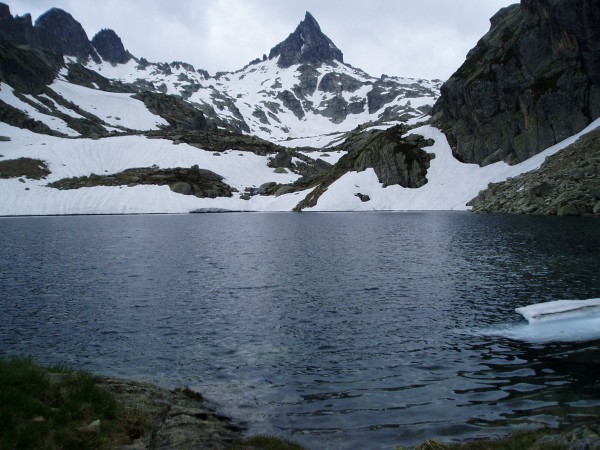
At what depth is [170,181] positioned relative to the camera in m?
134

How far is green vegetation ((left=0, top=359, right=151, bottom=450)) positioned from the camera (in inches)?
368

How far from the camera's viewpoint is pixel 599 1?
9231 centimetres

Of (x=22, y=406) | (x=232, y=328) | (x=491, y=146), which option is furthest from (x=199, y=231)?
(x=491, y=146)

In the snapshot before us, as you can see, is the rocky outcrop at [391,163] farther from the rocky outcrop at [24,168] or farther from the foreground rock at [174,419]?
the foreground rock at [174,419]

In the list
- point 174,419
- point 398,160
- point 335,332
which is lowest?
point 174,419

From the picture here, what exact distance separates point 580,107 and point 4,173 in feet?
483

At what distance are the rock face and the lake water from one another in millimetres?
63941

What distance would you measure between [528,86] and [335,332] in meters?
105

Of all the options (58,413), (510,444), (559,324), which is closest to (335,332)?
(559,324)

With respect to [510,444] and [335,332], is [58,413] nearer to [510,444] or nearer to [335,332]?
[510,444]

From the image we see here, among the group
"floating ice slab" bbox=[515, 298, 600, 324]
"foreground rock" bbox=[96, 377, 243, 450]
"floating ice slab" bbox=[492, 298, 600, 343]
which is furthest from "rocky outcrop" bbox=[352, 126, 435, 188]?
"foreground rock" bbox=[96, 377, 243, 450]

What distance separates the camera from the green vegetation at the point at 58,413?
9.34 m

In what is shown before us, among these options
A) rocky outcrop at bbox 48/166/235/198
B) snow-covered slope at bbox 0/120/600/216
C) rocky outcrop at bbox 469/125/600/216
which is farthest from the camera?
rocky outcrop at bbox 48/166/235/198

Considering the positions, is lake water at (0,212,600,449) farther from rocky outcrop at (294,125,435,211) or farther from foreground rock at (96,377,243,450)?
rocky outcrop at (294,125,435,211)
